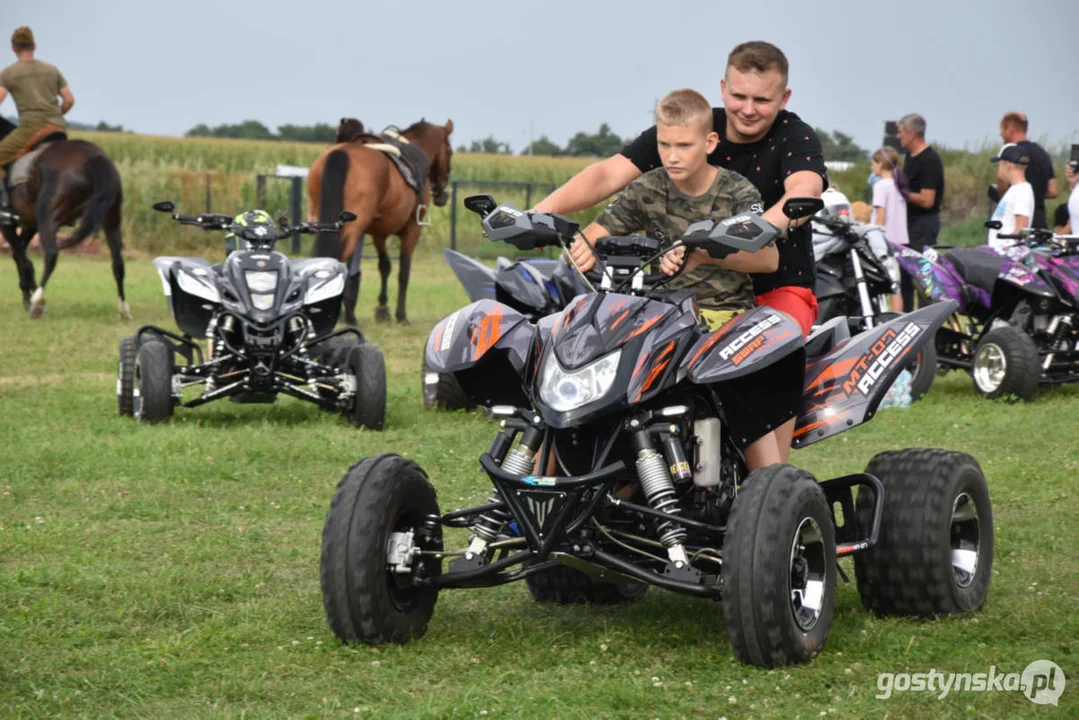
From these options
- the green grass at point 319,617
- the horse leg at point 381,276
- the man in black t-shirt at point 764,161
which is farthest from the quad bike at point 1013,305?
the horse leg at point 381,276

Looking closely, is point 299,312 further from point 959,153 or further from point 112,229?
point 959,153

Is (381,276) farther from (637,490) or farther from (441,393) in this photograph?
(637,490)

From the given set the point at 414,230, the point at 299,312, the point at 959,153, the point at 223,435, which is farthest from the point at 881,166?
the point at 959,153

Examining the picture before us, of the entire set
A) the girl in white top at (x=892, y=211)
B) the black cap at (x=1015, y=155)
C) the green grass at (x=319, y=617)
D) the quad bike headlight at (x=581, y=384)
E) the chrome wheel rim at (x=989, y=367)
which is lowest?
the green grass at (x=319, y=617)

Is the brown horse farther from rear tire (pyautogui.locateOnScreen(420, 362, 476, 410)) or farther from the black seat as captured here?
the black seat

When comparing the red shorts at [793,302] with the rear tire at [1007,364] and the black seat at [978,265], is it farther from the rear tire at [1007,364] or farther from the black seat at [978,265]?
the black seat at [978,265]

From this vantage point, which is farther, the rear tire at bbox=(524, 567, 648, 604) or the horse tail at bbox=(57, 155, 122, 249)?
the horse tail at bbox=(57, 155, 122, 249)

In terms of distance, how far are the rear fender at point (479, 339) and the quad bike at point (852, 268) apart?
708 centimetres

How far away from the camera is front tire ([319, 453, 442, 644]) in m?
4.72

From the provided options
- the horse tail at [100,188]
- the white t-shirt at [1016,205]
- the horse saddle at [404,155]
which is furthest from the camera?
the horse saddle at [404,155]

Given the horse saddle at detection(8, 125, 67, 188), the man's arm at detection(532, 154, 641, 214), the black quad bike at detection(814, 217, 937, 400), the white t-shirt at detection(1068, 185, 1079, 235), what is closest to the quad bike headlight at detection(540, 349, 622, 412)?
Result: the man's arm at detection(532, 154, 641, 214)

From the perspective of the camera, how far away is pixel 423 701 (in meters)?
4.42

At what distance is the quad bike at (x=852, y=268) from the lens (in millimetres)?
11805

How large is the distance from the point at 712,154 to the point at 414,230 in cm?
1309
